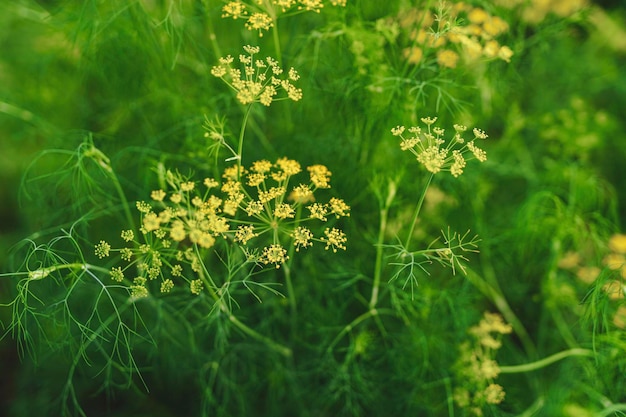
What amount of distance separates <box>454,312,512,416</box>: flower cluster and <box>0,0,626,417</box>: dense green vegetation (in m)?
0.01

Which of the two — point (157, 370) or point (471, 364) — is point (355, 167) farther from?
point (157, 370)

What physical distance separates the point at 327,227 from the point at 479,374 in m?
0.98

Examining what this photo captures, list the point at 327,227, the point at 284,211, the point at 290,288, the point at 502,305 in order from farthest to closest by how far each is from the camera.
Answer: the point at 502,305 < the point at 327,227 < the point at 290,288 < the point at 284,211

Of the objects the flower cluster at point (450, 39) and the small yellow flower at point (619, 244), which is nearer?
the flower cluster at point (450, 39)

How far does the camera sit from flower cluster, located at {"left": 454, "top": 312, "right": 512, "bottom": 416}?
88.3 inches

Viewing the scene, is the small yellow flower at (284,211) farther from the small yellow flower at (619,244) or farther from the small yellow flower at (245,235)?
the small yellow flower at (619,244)

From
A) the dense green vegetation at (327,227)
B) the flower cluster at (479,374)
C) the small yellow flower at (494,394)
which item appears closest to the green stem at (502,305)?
→ the dense green vegetation at (327,227)

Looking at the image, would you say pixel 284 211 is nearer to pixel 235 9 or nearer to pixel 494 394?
pixel 235 9

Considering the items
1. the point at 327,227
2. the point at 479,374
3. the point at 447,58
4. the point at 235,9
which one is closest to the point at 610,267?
the point at 479,374

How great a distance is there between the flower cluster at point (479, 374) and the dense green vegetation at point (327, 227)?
1 cm

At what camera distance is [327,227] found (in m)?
2.17

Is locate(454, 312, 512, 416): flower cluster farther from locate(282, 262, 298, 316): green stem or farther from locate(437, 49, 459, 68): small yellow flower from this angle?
locate(437, 49, 459, 68): small yellow flower

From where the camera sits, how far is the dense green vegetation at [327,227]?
222 centimetres

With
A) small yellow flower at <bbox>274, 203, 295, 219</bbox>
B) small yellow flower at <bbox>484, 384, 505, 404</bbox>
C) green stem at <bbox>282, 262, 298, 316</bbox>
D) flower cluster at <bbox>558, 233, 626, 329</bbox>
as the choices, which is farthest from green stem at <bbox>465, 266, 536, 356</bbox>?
small yellow flower at <bbox>274, 203, 295, 219</bbox>
